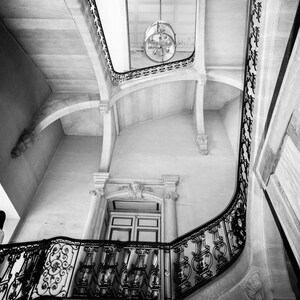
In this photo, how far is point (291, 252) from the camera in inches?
95.3

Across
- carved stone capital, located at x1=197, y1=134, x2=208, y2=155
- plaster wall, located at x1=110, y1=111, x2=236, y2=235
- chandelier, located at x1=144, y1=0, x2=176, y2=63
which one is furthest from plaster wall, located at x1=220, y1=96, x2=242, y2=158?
chandelier, located at x1=144, y1=0, x2=176, y2=63

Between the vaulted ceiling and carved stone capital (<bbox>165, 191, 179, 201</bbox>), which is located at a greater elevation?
the vaulted ceiling

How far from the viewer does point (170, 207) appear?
22.1 feet

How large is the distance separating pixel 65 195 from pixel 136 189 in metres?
1.98

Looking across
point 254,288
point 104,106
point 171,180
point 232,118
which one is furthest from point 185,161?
point 254,288

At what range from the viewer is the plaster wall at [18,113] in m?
6.07

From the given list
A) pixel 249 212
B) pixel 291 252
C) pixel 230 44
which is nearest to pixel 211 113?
pixel 230 44

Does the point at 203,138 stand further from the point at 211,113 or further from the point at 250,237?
the point at 250,237

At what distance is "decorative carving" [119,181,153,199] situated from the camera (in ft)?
24.0

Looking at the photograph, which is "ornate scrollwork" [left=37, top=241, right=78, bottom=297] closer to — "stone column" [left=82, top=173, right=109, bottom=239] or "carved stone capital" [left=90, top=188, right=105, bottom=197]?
"stone column" [left=82, top=173, right=109, bottom=239]

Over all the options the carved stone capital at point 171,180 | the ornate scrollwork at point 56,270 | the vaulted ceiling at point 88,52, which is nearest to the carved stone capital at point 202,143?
the carved stone capital at point 171,180

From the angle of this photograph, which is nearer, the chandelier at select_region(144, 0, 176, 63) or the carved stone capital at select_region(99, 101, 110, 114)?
the chandelier at select_region(144, 0, 176, 63)

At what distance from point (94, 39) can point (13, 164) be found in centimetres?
349

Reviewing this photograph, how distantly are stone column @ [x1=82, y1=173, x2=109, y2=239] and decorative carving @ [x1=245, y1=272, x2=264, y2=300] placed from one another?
3601 millimetres
